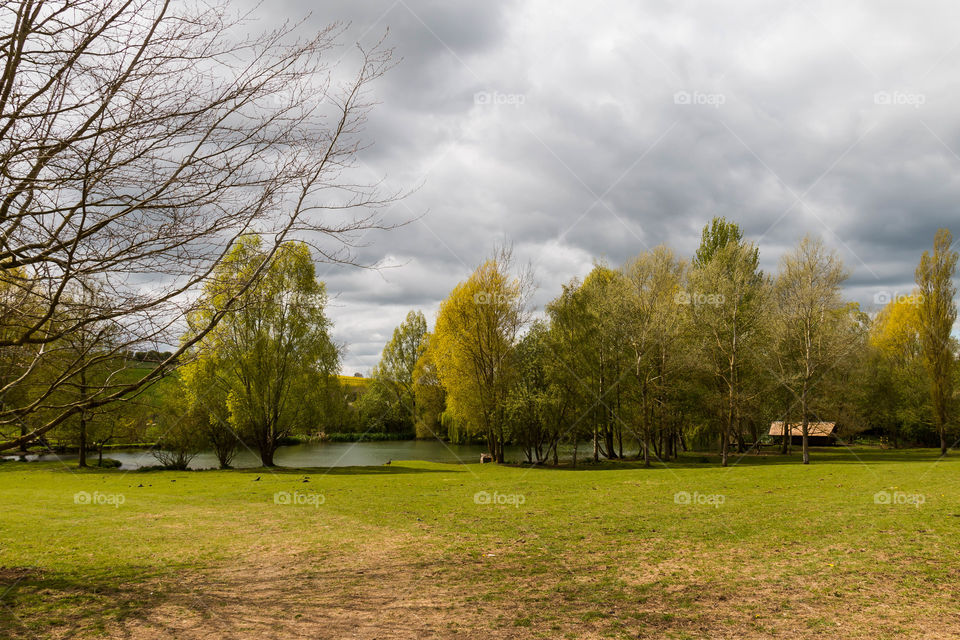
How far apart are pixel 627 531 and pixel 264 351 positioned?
74.0 ft

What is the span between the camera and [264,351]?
27797 millimetres

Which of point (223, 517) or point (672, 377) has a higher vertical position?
point (672, 377)

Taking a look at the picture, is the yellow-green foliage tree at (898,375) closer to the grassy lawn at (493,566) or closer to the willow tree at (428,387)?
the willow tree at (428,387)

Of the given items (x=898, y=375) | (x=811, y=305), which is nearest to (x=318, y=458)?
(x=811, y=305)

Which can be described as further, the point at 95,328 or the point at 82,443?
the point at 82,443

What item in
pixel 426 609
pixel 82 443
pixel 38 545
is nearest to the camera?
pixel 426 609

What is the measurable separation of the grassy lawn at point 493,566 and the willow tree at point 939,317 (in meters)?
23.8

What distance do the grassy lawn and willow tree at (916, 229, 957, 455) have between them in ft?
78.2

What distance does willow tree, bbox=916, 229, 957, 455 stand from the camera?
31.8 metres

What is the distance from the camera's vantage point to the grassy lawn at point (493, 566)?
5422 millimetres

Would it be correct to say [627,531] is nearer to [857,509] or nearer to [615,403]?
[857,509]

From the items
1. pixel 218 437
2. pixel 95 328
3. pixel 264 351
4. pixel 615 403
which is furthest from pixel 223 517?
pixel 615 403

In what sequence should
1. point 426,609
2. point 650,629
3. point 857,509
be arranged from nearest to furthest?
point 650,629 < point 426,609 < point 857,509

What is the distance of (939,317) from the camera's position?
31969 mm
